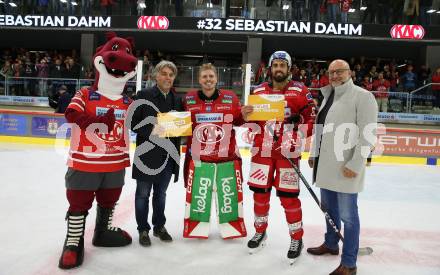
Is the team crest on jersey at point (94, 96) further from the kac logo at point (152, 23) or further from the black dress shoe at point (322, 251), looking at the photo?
the kac logo at point (152, 23)

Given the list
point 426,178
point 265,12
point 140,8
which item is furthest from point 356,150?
point 140,8

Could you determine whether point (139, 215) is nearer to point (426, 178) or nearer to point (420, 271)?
point (420, 271)

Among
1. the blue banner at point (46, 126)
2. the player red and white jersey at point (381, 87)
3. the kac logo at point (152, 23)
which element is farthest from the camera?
the kac logo at point (152, 23)

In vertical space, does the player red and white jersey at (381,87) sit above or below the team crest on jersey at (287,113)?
above

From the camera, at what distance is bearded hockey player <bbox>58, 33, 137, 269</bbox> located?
2871 mm

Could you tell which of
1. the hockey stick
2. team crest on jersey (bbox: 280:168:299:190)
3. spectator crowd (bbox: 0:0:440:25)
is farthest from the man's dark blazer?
spectator crowd (bbox: 0:0:440:25)

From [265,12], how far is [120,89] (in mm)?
10299

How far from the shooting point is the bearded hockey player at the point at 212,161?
132 inches

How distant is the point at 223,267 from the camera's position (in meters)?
2.92

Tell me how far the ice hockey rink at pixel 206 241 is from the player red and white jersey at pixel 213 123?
777mm

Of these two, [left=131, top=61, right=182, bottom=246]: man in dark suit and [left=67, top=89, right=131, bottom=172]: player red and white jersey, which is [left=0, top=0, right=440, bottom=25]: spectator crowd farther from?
[left=67, top=89, right=131, bottom=172]: player red and white jersey

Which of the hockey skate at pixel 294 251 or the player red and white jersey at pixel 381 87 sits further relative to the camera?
the player red and white jersey at pixel 381 87

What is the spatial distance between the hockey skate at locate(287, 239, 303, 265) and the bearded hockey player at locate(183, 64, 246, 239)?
57 cm

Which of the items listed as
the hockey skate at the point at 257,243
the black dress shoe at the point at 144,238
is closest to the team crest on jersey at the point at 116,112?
the black dress shoe at the point at 144,238
